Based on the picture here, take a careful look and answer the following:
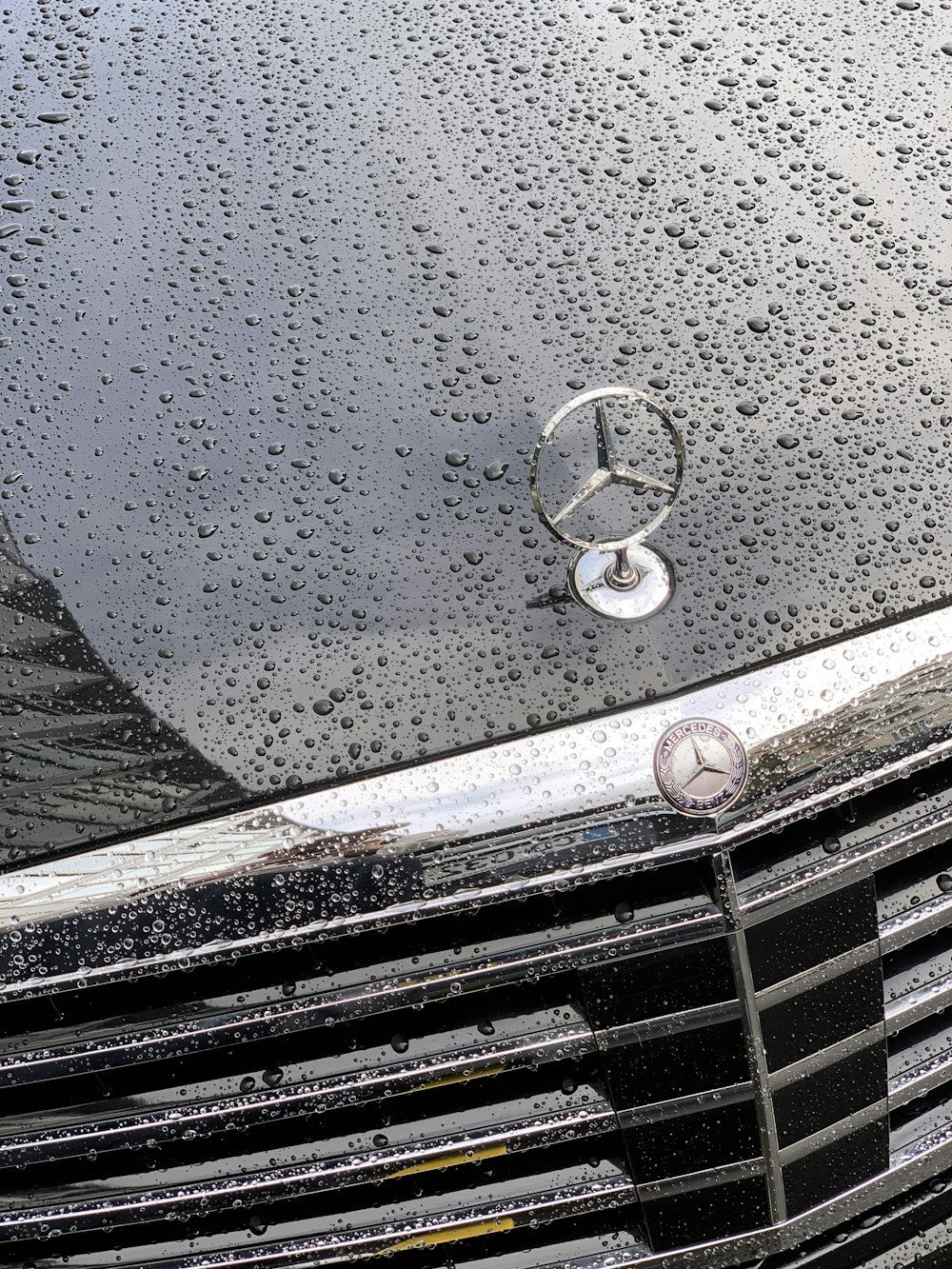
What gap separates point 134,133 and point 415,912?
5.04 ft

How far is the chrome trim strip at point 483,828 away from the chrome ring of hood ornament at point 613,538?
0.16 meters

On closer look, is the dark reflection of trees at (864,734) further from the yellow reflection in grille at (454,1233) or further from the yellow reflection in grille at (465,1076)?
the yellow reflection in grille at (454,1233)

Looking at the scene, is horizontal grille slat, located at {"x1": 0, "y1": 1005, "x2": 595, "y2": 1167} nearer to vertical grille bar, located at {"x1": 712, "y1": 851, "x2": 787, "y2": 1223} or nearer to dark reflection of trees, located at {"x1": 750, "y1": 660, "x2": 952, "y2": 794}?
vertical grille bar, located at {"x1": 712, "y1": 851, "x2": 787, "y2": 1223}

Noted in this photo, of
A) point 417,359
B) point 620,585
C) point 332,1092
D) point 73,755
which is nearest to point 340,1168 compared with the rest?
point 332,1092

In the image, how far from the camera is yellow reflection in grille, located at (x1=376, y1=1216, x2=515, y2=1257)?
5.83 feet

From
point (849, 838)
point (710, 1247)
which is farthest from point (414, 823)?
point (710, 1247)

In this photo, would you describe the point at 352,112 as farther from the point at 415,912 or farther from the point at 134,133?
the point at 415,912

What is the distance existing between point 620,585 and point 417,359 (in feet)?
1.67

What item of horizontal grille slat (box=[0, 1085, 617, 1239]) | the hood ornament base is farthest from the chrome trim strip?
horizontal grille slat (box=[0, 1085, 617, 1239])

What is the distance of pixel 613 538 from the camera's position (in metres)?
1.72

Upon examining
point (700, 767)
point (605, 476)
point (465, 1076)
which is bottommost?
point (465, 1076)

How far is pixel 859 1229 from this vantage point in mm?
2000

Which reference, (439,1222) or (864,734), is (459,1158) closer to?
(439,1222)

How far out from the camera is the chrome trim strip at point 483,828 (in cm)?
156
